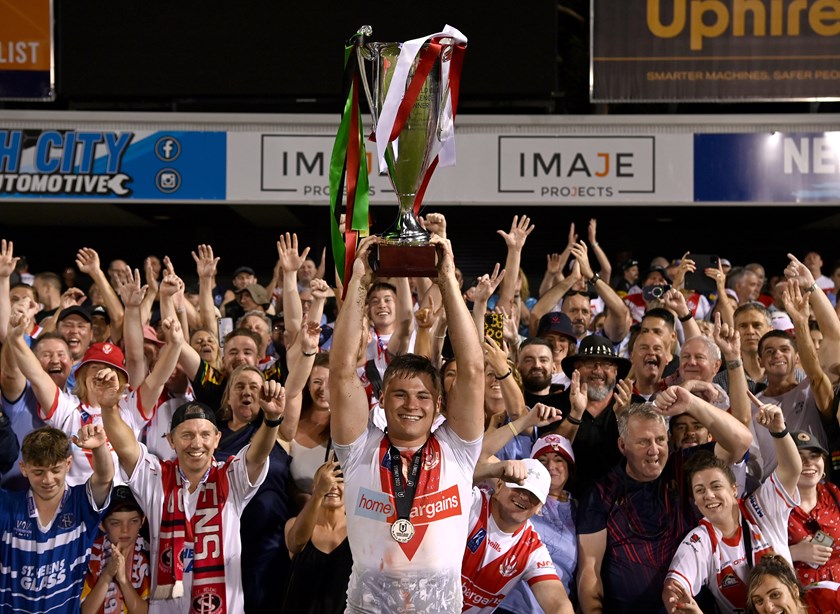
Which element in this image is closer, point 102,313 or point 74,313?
point 74,313

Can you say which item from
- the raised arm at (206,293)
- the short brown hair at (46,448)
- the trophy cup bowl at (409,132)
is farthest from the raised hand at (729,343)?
the raised arm at (206,293)


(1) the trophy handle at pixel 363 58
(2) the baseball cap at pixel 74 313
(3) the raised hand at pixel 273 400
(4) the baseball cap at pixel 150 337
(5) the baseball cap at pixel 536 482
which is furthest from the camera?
(2) the baseball cap at pixel 74 313

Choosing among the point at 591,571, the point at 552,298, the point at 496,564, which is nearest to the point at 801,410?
the point at 591,571

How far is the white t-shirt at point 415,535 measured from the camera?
175 inches

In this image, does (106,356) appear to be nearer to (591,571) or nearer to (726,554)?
(591,571)

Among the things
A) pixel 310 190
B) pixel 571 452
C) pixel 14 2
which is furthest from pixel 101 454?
pixel 14 2

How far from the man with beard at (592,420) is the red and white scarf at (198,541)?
1930mm

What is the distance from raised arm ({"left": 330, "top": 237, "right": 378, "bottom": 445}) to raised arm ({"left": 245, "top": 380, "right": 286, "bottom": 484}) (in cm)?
109

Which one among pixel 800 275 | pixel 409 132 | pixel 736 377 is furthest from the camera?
pixel 800 275

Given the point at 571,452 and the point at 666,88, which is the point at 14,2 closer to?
the point at 666,88

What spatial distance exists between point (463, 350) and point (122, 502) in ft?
7.85

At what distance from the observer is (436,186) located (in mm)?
12547

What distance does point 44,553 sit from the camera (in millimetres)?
5762

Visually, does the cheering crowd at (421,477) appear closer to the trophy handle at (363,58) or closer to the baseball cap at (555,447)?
the baseball cap at (555,447)
